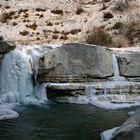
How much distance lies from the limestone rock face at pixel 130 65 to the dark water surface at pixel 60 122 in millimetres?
3304

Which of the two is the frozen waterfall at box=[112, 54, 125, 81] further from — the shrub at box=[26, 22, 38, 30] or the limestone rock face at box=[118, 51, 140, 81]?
the shrub at box=[26, 22, 38, 30]

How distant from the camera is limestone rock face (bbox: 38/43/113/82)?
18.2 m

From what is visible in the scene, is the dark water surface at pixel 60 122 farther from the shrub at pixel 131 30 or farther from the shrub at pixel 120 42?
the shrub at pixel 131 30

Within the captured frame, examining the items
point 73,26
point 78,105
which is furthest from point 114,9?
point 78,105

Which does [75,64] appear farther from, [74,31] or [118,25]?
[118,25]

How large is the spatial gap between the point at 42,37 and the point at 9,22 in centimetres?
334

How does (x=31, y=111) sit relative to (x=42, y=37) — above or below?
below

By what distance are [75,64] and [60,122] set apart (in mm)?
5208

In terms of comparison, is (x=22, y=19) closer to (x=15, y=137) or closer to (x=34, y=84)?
(x=34, y=84)

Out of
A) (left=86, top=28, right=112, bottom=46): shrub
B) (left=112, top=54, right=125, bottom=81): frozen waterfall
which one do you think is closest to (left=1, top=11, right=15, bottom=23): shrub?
(left=86, top=28, right=112, bottom=46): shrub

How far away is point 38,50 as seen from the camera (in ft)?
62.7

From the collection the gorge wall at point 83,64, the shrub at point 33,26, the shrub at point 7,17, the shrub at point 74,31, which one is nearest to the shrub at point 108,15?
the shrub at point 74,31

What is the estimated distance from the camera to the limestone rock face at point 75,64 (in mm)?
18203

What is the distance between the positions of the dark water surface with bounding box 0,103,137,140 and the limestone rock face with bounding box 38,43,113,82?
185cm
